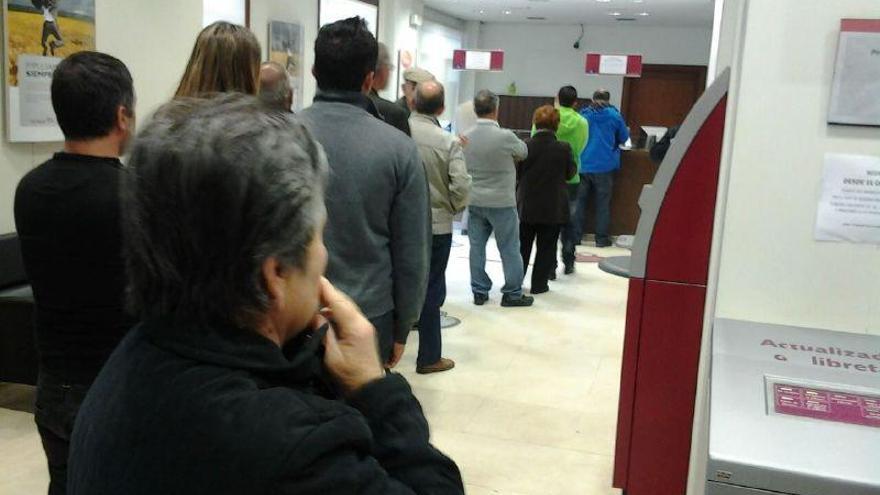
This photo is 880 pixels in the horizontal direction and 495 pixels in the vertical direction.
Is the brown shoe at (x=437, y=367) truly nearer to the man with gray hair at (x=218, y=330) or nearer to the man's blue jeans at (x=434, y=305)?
the man's blue jeans at (x=434, y=305)

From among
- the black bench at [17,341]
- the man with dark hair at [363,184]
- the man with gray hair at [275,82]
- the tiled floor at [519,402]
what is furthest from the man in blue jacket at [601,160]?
the man with dark hair at [363,184]

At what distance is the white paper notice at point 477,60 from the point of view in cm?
1016

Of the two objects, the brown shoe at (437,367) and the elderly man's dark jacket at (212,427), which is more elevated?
the elderly man's dark jacket at (212,427)

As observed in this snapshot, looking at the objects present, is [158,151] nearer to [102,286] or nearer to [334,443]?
[334,443]

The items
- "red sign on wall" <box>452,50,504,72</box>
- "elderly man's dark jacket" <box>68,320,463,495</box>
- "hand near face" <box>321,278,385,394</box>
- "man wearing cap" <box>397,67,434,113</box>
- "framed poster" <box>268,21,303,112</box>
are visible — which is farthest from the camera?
"red sign on wall" <box>452,50,504,72</box>

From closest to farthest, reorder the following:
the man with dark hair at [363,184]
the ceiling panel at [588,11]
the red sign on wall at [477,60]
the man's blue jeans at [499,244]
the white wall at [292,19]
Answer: the man with dark hair at [363,184] → the man's blue jeans at [499,244] → the white wall at [292,19] → the red sign on wall at [477,60] → the ceiling panel at [588,11]

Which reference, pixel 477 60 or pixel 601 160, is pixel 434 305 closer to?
pixel 601 160

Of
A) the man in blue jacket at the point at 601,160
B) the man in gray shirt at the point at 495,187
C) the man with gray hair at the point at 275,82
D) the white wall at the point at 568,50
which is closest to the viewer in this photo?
the man with gray hair at the point at 275,82

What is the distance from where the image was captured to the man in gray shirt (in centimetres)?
520

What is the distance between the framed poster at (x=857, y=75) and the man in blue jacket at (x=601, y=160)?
5.98 m

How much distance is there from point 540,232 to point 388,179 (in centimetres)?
379

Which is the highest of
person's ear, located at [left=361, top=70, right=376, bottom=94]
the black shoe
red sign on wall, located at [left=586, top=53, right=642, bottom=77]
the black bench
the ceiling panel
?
the ceiling panel

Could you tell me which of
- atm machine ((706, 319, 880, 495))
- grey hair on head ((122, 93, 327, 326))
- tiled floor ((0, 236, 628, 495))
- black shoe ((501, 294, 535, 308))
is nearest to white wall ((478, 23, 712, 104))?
tiled floor ((0, 236, 628, 495))

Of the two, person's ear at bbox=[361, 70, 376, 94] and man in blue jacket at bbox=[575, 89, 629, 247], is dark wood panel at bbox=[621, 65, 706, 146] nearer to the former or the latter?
man in blue jacket at bbox=[575, 89, 629, 247]
